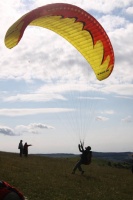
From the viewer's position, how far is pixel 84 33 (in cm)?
1936

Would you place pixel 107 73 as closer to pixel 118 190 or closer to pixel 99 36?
pixel 99 36

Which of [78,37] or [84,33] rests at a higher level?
[84,33]

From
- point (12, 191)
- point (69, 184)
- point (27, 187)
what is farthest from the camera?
point (69, 184)

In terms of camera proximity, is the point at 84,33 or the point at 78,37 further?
the point at 78,37

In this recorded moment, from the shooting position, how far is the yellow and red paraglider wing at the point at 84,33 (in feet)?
57.9

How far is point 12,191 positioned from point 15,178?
1058cm

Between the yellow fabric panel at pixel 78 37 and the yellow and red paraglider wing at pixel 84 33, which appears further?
the yellow fabric panel at pixel 78 37

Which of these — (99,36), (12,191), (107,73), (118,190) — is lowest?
(118,190)

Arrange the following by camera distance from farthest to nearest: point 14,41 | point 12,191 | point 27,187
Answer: point 27,187
point 14,41
point 12,191

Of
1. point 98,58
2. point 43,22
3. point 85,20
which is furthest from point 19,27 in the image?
point 98,58

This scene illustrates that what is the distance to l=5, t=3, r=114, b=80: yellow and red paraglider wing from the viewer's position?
57.9 feet

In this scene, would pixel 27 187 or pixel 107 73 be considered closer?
pixel 27 187

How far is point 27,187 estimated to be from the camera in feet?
53.0

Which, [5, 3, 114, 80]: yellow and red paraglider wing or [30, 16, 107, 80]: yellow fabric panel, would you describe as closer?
[5, 3, 114, 80]: yellow and red paraglider wing
